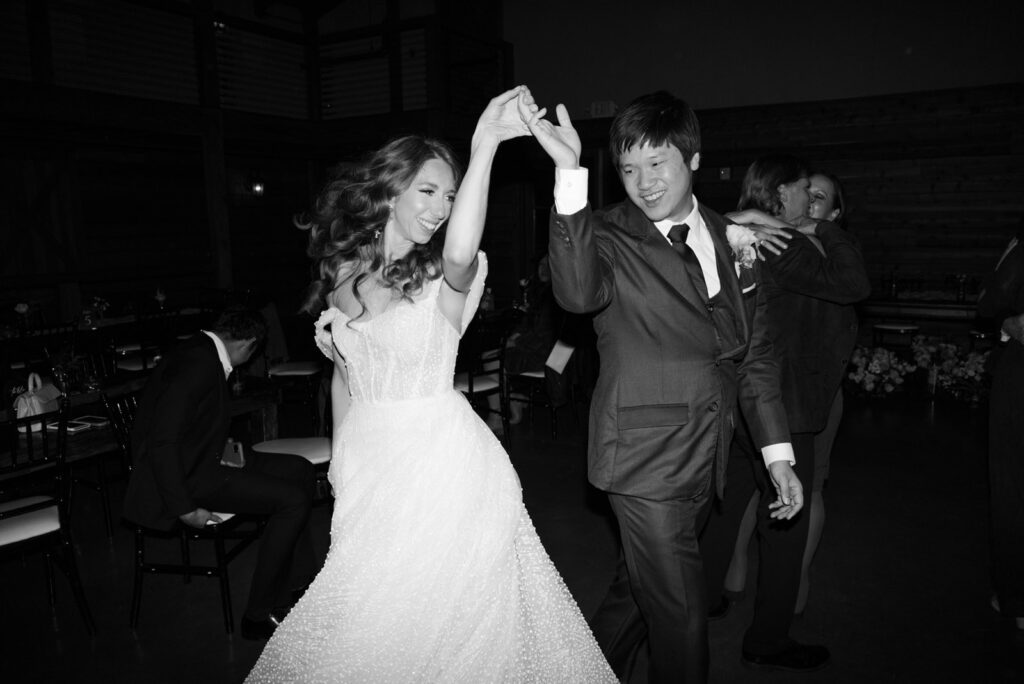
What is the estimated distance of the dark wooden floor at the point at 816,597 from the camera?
2.96 m

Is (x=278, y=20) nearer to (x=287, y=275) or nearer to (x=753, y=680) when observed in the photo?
(x=287, y=275)

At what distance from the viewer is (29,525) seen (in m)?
3.12

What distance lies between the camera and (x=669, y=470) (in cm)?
205

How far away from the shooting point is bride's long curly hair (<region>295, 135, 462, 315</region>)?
2088mm

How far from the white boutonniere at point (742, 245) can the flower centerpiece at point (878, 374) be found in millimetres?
5978

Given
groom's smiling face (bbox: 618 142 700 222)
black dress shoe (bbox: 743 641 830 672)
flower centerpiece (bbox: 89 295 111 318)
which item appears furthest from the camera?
flower centerpiece (bbox: 89 295 111 318)

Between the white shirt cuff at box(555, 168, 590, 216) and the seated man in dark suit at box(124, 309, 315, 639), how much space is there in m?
1.94

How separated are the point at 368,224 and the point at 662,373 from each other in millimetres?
946

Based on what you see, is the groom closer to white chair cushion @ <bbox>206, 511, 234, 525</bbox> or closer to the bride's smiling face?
the bride's smiling face

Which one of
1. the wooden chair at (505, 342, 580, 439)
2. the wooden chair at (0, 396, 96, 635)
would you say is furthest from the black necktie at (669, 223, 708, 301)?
the wooden chair at (505, 342, 580, 439)

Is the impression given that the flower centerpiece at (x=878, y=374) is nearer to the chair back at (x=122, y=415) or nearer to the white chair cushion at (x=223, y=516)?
the white chair cushion at (x=223, y=516)

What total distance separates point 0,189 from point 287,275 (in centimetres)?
405

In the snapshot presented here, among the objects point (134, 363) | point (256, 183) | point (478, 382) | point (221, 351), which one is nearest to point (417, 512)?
point (221, 351)

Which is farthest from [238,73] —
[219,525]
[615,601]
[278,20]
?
[615,601]
